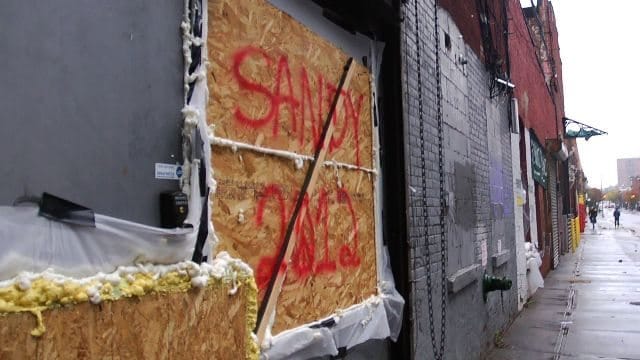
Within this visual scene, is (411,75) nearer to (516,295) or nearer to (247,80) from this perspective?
(247,80)

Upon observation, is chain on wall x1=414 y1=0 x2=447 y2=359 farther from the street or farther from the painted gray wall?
the painted gray wall

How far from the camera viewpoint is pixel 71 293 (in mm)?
1910

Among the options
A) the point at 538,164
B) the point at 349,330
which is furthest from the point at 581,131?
the point at 349,330

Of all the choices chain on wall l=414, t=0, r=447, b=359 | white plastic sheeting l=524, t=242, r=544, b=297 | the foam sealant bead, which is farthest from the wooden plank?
white plastic sheeting l=524, t=242, r=544, b=297

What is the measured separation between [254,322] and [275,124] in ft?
3.68

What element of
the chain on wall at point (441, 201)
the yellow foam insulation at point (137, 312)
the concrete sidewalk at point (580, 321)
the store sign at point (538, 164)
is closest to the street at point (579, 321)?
the concrete sidewalk at point (580, 321)

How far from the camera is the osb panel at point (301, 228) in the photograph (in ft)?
9.82

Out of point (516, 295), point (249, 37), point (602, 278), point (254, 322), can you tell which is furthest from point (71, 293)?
point (602, 278)

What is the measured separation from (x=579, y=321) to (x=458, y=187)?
4675mm

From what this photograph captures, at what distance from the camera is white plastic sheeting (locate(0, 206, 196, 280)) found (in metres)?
1.84

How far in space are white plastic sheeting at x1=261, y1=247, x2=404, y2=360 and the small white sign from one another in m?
1.08

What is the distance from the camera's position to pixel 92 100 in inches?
85.6

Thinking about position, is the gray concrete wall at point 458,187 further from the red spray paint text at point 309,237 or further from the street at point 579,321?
the red spray paint text at point 309,237

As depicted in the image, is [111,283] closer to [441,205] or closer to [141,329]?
[141,329]
